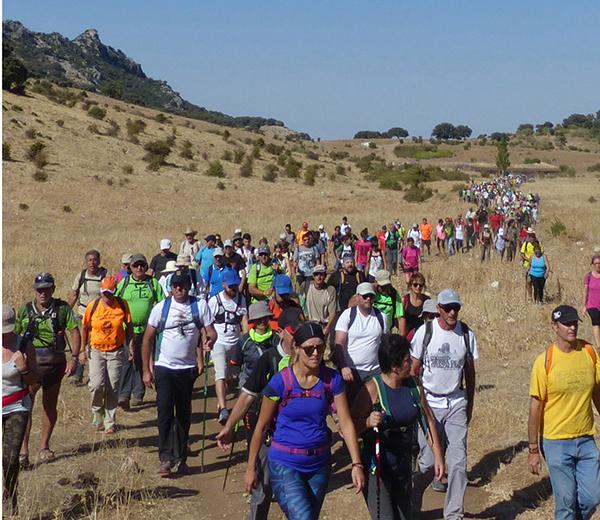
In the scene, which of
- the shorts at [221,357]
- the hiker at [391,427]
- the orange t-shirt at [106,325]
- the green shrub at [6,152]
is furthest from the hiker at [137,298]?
the green shrub at [6,152]

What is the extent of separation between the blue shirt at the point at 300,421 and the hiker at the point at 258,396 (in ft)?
1.20

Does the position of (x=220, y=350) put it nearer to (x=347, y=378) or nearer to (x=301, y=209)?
(x=347, y=378)

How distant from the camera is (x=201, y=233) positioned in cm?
3219

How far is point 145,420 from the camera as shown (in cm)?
903

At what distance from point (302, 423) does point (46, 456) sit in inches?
154

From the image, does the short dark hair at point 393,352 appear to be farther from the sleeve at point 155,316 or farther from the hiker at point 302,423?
the sleeve at point 155,316

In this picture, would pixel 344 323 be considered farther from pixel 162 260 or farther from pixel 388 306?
pixel 162 260

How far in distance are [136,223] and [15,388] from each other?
1166 inches

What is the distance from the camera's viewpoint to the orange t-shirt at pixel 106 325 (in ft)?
26.2

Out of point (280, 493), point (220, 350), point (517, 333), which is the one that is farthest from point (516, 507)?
point (517, 333)

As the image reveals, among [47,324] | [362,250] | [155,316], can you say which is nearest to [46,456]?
[47,324]

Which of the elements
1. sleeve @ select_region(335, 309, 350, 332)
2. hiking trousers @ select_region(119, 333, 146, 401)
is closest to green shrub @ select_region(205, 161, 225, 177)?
hiking trousers @ select_region(119, 333, 146, 401)

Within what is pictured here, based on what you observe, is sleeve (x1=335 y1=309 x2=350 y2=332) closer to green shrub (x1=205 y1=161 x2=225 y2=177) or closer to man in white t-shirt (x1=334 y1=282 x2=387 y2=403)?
man in white t-shirt (x1=334 y1=282 x2=387 y2=403)

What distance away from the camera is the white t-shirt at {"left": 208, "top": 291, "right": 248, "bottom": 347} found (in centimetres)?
841
